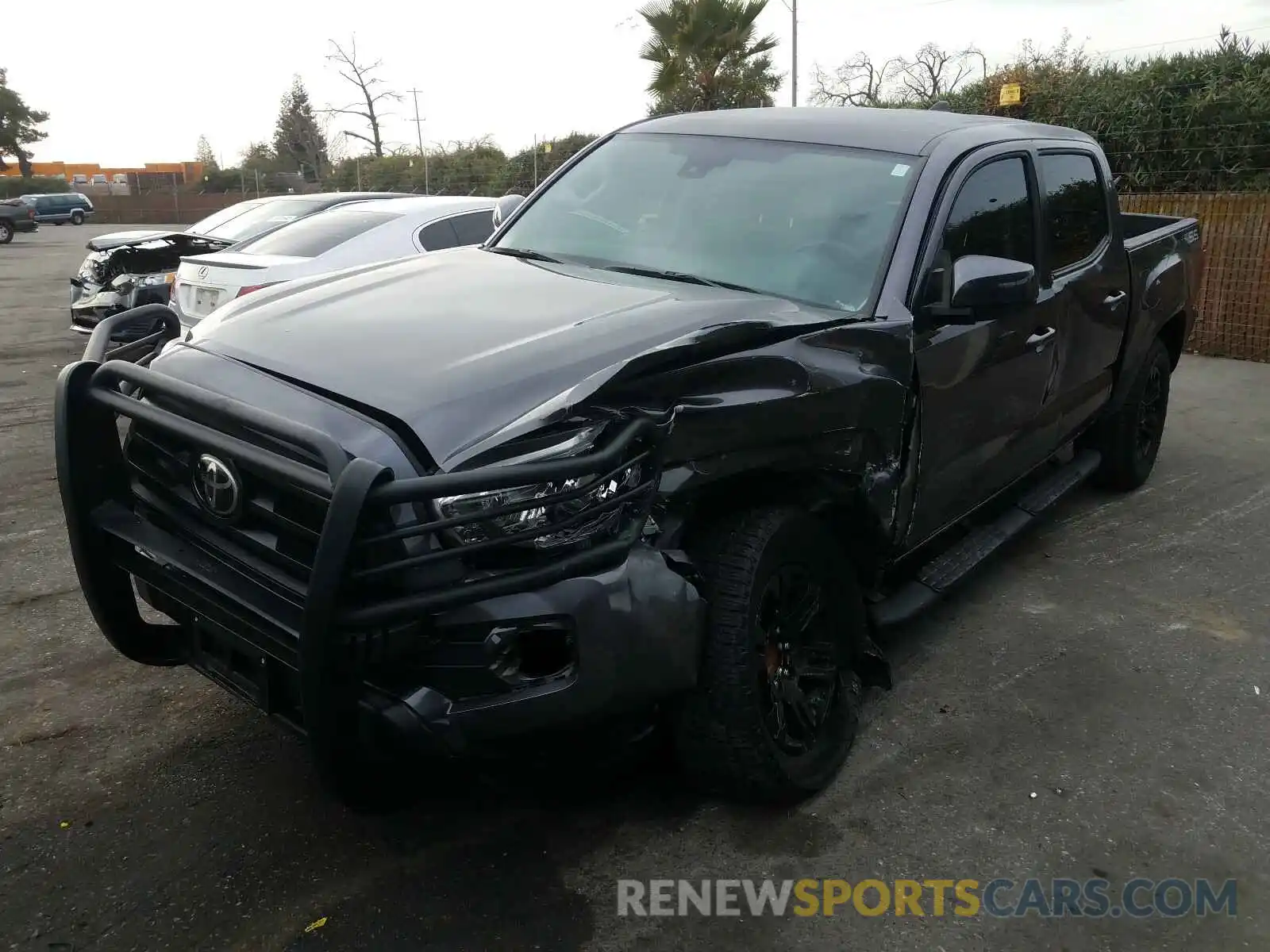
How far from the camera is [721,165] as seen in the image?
3.63 metres

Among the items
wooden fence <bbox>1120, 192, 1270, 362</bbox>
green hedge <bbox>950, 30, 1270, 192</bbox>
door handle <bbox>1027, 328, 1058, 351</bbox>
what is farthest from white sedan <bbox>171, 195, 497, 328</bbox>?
green hedge <bbox>950, 30, 1270, 192</bbox>

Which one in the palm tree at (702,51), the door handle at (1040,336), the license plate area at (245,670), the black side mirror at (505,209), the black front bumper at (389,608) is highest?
the palm tree at (702,51)

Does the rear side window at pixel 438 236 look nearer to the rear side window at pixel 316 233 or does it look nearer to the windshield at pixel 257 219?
the rear side window at pixel 316 233

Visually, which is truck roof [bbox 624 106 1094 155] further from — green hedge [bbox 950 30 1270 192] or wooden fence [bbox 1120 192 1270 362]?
green hedge [bbox 950 30 1270 192]

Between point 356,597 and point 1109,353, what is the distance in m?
4.06

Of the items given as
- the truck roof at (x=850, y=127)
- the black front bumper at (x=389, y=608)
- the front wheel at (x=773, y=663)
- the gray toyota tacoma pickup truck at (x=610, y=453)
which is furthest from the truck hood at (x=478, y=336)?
the truck roof at (x=850, y=127)

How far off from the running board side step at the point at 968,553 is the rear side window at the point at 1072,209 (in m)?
1.04

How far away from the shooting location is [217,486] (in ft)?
7.95

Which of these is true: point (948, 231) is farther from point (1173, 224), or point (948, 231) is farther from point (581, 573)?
point (1173, 224)

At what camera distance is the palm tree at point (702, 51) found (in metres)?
17.9

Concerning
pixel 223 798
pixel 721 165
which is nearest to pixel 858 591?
pixel 721 165

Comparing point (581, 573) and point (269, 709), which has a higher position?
point (581, 573)

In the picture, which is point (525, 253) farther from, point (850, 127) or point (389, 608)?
point (389, 608)

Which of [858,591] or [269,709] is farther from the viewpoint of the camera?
[858,591]
